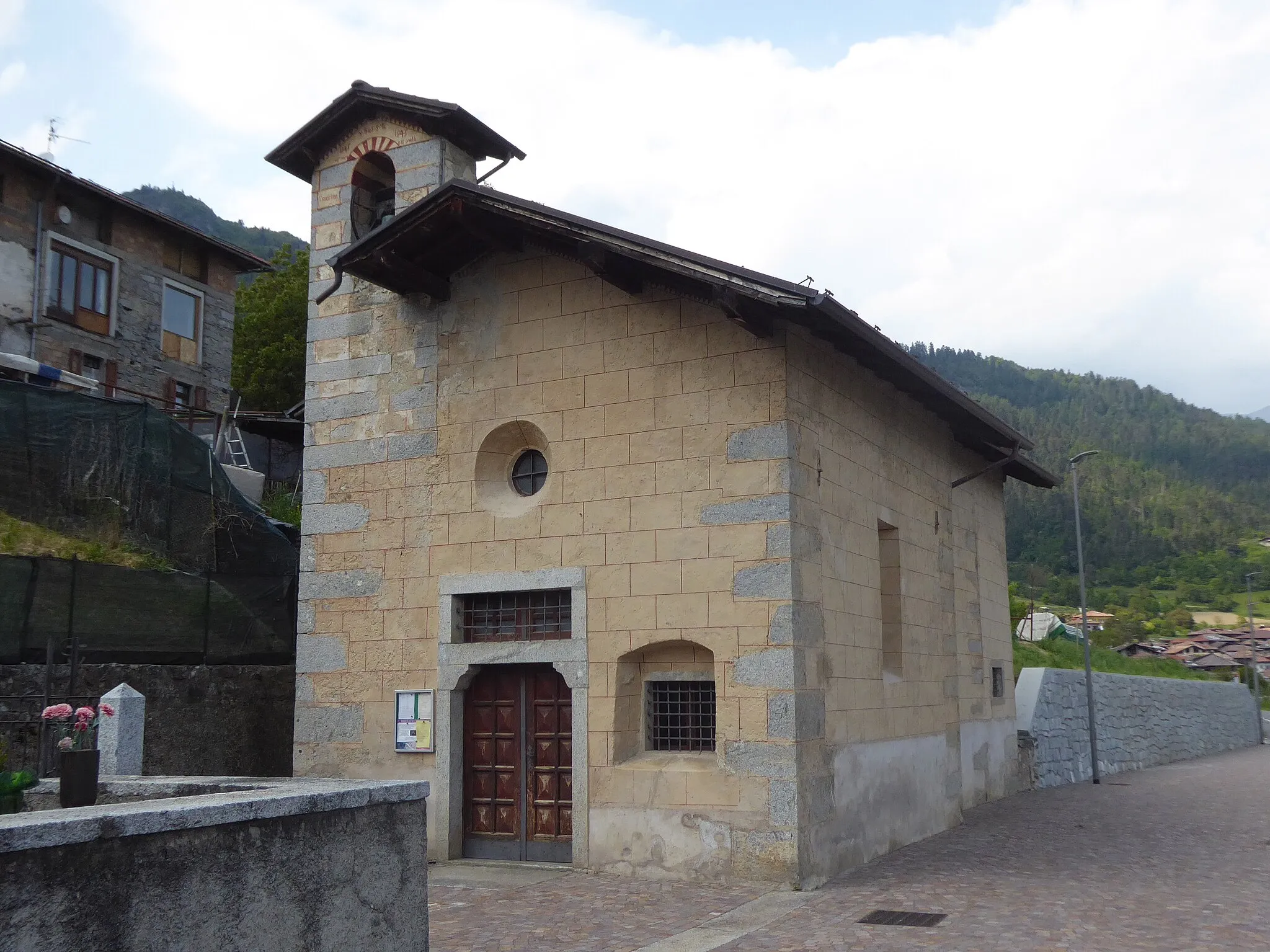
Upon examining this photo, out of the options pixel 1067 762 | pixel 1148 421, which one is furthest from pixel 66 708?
pixel 1148 421

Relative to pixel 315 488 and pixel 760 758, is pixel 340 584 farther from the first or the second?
pixel 760 758

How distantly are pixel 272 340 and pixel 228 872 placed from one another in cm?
3016

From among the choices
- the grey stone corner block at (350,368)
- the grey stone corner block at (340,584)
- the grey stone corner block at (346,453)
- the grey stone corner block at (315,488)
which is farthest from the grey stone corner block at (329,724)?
the grey stone corner block at (350,368)

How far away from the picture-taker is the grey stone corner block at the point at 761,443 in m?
9.57

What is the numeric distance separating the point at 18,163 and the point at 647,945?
19.5 metres

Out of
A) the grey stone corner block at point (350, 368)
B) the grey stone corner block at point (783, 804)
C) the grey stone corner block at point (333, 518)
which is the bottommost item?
the grey stone corner block at point (783, 804)

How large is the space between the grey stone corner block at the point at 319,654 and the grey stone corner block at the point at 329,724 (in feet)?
1.23

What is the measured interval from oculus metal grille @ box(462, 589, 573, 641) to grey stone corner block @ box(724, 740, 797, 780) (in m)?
1.87

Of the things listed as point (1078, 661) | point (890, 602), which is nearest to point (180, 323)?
point (890, 602)

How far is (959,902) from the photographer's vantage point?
8570mm

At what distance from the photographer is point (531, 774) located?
414 inches

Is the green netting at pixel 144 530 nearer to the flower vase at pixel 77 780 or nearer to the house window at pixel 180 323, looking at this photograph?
the flower vase at pixel 77 780

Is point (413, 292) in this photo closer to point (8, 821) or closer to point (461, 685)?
point (461, 685)

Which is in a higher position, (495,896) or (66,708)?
(66,708)
